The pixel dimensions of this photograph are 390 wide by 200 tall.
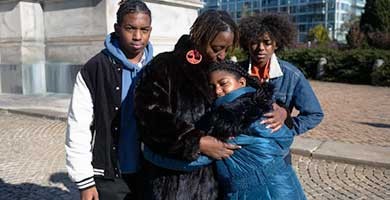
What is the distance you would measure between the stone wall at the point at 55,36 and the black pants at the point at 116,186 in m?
7.72

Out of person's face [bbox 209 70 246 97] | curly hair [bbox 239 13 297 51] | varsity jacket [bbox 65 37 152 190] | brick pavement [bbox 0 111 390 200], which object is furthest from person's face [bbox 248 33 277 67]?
brick pavement [bbox 0 111 390 200]

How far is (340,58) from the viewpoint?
17891 millimetres

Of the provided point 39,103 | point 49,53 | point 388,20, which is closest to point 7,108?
point 39,103

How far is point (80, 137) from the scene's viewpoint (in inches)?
86.5

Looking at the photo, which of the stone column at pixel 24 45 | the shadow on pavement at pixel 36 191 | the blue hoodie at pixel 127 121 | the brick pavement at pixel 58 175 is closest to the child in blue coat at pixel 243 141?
the blue hoodie at pixel 127 121

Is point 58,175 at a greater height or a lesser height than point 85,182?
lesser

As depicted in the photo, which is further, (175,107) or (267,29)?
(267,29)

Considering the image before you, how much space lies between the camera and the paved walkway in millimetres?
4688

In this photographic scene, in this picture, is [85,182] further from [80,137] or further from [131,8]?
[131,8]

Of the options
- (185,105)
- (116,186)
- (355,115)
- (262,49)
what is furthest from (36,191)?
(355,115)

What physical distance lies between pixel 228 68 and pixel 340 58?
17.2 m

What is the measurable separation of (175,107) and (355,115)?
28.3 feet

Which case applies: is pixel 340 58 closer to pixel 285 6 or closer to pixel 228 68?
pixel 228 68

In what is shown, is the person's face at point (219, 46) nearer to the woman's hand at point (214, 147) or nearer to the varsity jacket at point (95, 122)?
the woman's hand at point (214, 147)
